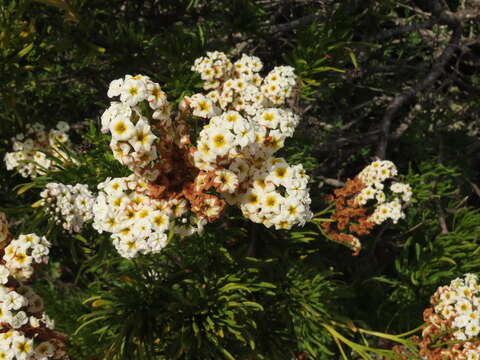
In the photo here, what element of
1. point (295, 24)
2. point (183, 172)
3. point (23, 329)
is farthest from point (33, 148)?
point (295, 24)

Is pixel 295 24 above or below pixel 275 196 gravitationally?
below

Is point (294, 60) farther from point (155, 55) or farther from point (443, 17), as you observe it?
point (443, 17)

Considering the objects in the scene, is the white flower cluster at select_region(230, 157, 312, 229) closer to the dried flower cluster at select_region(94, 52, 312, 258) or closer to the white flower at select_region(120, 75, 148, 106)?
the dried flower cluster at select_region(94, 52, 312, 258)

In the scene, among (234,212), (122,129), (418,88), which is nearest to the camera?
(122,129)

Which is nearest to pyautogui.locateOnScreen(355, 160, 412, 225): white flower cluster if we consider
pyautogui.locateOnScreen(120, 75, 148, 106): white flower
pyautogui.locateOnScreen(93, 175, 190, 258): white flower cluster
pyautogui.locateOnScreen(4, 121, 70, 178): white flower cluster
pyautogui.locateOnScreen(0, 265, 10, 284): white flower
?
pyautogui.locateOnScreen(93, 175, 190, 258): white flower cluster

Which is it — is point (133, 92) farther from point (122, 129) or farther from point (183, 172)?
point (183, 172)
